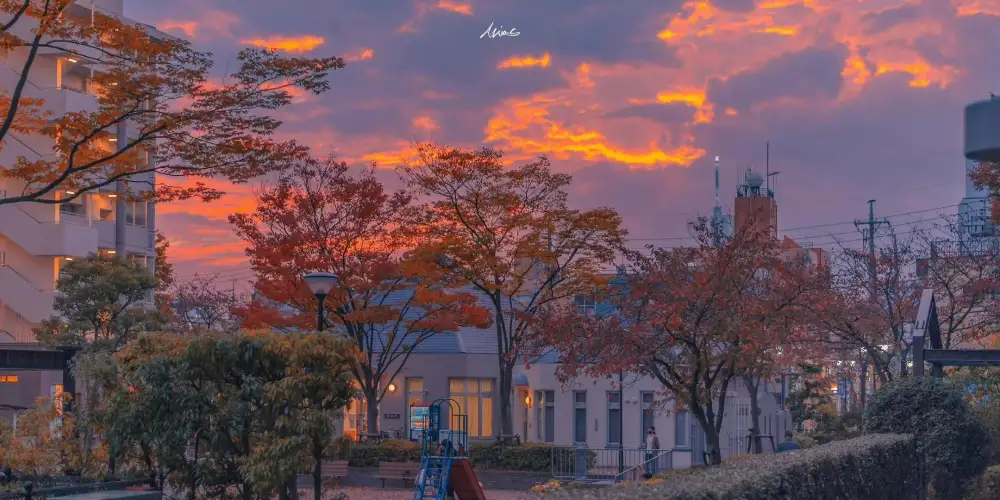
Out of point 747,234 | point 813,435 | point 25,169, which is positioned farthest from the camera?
point 813,435

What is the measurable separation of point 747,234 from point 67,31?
15483 millimetres

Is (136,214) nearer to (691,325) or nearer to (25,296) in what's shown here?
(25,296)

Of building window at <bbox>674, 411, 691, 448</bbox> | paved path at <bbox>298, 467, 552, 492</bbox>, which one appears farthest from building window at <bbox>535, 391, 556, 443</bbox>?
paved path at <bbox>298, 467, 552, 492</bbox>

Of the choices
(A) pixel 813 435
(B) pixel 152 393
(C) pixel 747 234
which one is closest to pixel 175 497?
(B) pixel 152 393

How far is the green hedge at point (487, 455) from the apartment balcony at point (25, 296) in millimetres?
13625

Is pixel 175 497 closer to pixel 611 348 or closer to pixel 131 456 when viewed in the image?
pixel 131 456

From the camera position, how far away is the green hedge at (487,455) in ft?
115

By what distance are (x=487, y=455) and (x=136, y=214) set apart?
21.7 metres

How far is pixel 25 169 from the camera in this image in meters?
19.4

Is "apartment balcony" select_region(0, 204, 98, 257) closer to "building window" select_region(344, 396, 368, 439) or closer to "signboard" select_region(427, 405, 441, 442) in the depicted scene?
"building window" select_region(344, 396, 368, 439)

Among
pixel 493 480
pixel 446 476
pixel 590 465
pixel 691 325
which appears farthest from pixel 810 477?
pixel 493 480

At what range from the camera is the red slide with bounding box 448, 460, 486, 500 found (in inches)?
1051

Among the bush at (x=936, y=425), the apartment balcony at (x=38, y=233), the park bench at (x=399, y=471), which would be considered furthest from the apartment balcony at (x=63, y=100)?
the bush at (x=936, y=425)

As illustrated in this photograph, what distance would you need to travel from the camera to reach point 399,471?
3350cm
